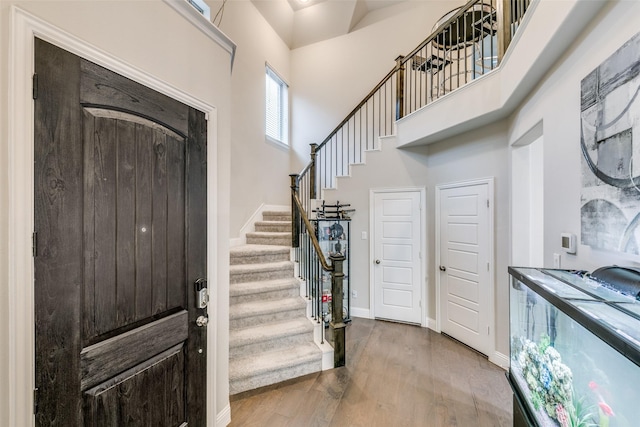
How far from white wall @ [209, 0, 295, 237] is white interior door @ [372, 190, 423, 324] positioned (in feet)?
6.87

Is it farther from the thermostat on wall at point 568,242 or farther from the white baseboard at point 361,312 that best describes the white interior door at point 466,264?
the thermostat on wall at point 568,242

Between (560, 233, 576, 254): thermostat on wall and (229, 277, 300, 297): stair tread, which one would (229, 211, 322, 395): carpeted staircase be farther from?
(560, 233, 576, 254): thermostat on wall

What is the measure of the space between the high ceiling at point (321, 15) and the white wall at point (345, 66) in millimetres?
99

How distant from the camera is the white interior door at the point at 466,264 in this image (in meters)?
3.02

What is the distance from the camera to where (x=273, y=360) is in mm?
2523

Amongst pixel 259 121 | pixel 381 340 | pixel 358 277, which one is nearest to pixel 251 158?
pixel 259 121

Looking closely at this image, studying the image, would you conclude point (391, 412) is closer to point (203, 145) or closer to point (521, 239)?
point (521, 239)

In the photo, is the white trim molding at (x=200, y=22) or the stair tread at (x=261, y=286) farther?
the stair tread at (x=261, y=286)

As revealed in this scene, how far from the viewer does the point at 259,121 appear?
4.72 metres

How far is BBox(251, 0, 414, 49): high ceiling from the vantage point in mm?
4938

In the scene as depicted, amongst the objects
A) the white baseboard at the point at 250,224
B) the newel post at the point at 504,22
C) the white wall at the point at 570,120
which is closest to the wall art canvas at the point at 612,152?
the white wall at the point at 570,120

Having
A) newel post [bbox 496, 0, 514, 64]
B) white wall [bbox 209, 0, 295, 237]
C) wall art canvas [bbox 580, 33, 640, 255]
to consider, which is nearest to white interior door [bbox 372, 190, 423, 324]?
newel post [bbox 496, 0, 514, 64]

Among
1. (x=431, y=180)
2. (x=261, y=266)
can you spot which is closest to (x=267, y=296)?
(x=261, y=266)

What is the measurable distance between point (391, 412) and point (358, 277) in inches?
85.8
